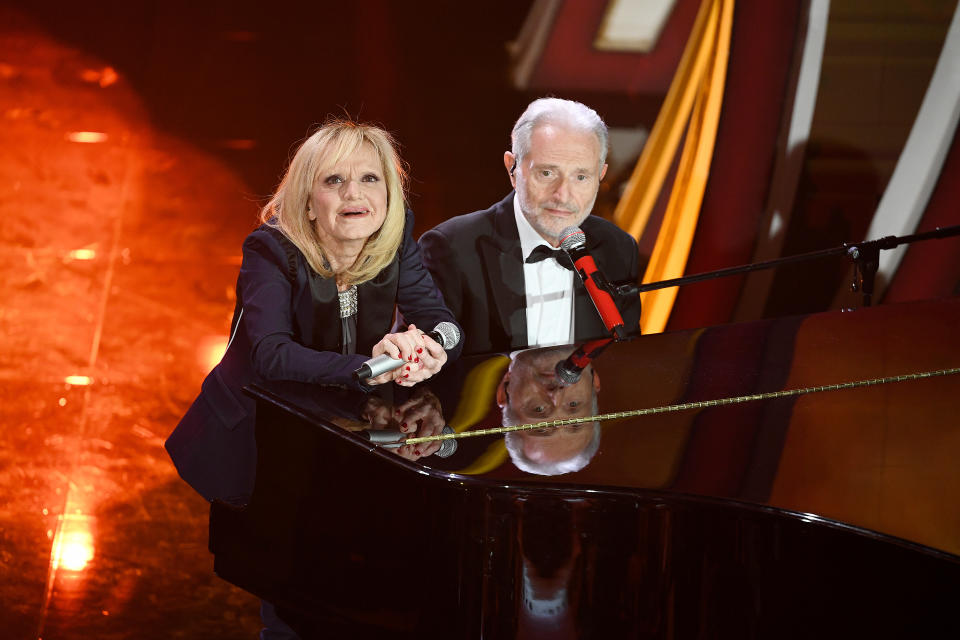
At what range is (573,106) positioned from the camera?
9.05ft

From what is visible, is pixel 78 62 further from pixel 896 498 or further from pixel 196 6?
pixel 896 498

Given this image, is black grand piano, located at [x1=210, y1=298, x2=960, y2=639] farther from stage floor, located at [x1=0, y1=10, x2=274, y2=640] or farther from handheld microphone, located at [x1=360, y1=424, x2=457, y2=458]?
stage floor, located at [x1=0, y1=10, x2=274, y2=640]

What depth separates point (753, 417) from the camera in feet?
6.47

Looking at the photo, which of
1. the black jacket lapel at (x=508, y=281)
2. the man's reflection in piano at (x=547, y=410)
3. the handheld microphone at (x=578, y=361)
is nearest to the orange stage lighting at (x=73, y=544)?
the black jacket lapel at (x=508, y=281)

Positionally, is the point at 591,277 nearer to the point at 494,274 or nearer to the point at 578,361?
the point at 578,361

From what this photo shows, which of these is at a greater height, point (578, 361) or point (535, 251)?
point (535, 251)

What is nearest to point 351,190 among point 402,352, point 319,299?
point 319,299

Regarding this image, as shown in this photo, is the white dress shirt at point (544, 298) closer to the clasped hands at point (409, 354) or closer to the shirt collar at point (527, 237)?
the shirt collar at point (527, 237)

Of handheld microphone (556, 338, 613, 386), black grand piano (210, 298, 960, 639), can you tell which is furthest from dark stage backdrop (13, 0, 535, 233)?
black grand piano (210, 298, 960, 639)

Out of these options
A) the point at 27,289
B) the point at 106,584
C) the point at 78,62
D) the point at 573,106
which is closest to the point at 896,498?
the point at 573,106

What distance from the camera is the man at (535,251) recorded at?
2.67m

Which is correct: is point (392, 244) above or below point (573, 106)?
below

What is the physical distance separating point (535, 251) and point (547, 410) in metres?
0.82

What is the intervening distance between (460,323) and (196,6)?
6.35 ft
